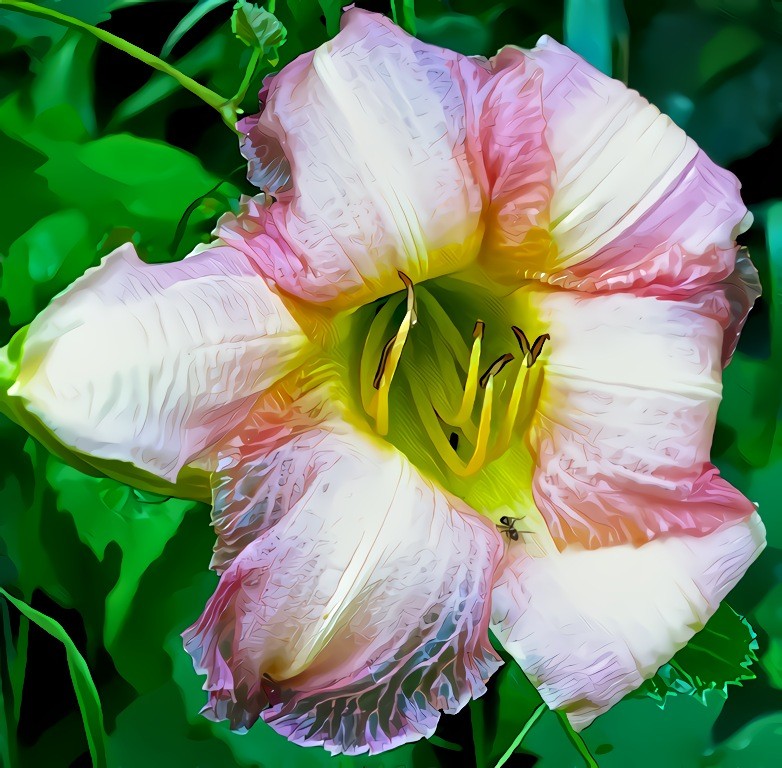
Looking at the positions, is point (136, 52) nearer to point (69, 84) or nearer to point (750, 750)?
point (69, 84)

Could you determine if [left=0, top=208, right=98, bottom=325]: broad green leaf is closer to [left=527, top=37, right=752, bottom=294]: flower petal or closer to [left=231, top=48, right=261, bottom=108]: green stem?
[left=231, top=48, right=261, bottom=108]: green stem

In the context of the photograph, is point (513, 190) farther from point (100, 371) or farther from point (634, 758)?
point (634, 758)

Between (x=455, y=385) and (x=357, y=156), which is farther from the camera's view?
(x=455, y=385)

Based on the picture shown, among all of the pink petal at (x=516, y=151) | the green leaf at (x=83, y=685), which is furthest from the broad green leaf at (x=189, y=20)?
the green leaf at (x=83, y=685)

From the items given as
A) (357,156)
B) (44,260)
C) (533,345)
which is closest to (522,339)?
(533,345)

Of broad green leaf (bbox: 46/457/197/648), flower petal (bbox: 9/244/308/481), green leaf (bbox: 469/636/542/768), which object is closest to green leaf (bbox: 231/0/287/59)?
flower petal (bbox: 9/244/308/481)

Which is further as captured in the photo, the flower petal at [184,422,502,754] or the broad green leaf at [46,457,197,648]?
the broad green leaf at [46,457,197,648]
